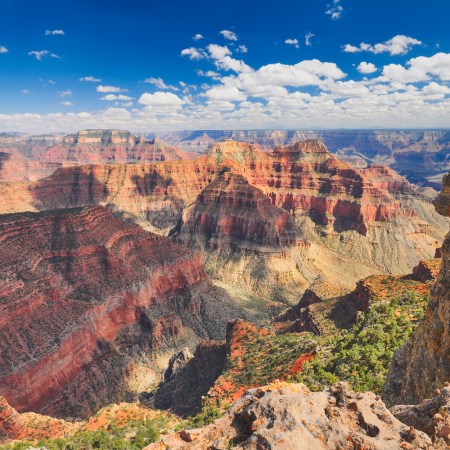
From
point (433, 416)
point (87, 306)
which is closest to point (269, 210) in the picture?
point (87, 306)

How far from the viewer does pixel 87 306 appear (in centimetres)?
6600

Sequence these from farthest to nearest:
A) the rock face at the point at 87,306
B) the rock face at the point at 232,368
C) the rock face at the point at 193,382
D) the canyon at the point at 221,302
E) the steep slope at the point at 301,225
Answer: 1. the steep slope at the point at 301,225
2. the rock face at the point at 87,306
3. the rock face at the point at 193,382
4. the rock face at the point at 232,368
5. the canyon at the point at 221,302

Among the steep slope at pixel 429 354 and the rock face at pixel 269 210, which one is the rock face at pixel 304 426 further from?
the rock face at pixel 269 210

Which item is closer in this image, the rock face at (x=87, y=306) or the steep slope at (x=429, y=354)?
the steep slope at (x=429, y=354)

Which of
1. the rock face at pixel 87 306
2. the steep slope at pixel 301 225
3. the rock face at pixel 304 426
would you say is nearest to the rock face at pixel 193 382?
the rock face at pixel 87 306

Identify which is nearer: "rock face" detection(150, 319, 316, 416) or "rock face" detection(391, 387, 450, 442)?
"rock face" detection(391, 387, 450, 442)

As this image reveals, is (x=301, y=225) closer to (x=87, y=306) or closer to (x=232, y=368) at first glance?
(x=87, y=306)

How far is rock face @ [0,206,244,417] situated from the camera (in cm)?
5469

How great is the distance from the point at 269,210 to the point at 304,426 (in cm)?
12384

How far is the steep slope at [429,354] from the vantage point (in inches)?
652

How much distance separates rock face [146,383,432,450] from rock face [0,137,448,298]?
→ 93.3 metres

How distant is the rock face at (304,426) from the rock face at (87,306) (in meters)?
48.8

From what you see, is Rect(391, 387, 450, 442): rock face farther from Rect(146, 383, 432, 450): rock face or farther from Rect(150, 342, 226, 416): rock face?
Rect(150, 342, 226, 416): rock face

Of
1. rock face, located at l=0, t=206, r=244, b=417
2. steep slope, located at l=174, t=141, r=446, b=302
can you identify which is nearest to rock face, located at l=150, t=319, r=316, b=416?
rock face, located at l=0, t=206, r=244, b=417
